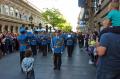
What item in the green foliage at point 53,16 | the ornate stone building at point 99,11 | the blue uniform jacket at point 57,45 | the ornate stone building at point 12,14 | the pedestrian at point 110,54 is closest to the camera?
the pedestrian at point 110,54

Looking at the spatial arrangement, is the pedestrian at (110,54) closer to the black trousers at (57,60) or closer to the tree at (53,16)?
the black trousers at (57,60)

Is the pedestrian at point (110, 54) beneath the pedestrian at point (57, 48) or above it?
above

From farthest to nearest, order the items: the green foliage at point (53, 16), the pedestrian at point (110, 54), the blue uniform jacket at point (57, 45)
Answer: the green foliage at point (53, 16), the blue uniform jacket at point (57, 45), the pedestrian at point (110, 54)

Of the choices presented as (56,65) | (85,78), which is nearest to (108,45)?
(85,78)

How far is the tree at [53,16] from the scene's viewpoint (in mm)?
109125

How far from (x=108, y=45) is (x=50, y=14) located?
104676mm

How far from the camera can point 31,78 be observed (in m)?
12.2

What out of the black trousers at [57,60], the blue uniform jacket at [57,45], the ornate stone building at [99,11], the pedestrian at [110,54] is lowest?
the black trousers at [57,60]

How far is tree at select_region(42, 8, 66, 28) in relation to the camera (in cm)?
10912

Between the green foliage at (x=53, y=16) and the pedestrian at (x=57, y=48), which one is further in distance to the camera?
the green foliage at (x=53, y=16)

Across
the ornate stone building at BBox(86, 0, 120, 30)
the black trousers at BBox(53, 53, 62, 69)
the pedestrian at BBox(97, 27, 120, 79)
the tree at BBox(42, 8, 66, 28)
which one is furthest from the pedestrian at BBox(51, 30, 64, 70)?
the tree at BBox(42, 8, 66, 28)

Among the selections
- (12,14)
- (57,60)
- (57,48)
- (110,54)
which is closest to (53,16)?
(12,14)

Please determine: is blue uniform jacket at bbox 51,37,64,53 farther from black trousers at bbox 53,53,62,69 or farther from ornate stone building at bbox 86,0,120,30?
ornate stone building at bbox 86,0,120,30

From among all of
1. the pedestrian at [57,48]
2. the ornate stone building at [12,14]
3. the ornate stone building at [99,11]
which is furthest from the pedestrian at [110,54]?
the ornate stone building at [12,14]
